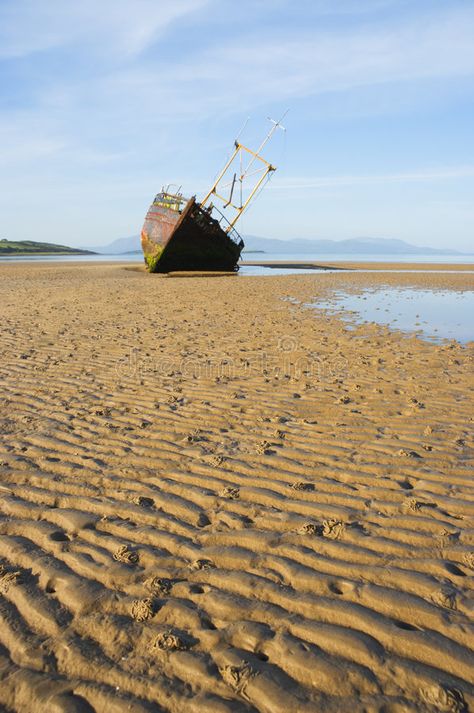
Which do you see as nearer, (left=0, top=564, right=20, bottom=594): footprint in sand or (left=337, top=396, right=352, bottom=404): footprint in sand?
(left=0, top=564, right=20, bottom=594): footprint in sand

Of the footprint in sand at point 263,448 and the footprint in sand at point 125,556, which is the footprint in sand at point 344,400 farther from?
the footprint in sand at point 125,556

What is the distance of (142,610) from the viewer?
296cm

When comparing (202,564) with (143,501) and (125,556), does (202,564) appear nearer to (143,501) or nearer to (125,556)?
(125,556)

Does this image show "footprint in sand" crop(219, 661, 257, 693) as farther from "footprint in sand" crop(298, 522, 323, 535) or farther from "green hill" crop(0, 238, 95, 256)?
"green hill" crop(0, 238, 95, 256)

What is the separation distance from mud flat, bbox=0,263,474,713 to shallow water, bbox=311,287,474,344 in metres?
5.05

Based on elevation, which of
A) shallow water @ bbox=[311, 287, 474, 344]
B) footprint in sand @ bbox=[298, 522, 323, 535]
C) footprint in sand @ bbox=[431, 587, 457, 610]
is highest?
shallow water @ bbox=[311, 287, 474, 344]

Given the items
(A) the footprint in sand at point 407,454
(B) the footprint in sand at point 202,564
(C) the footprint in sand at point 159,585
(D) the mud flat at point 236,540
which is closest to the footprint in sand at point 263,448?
(D) the mud flat at point 236,540

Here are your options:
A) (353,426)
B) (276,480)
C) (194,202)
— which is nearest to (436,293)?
(194,202)

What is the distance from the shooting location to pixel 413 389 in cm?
755

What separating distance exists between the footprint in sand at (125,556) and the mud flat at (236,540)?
1 cm

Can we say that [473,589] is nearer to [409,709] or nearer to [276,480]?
[409,709]

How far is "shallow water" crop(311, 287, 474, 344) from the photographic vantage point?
1322cm

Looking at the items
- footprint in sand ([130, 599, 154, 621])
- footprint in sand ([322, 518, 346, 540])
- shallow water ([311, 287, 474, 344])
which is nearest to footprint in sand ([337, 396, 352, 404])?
footprint in sand ([322, 518, 346, 540])

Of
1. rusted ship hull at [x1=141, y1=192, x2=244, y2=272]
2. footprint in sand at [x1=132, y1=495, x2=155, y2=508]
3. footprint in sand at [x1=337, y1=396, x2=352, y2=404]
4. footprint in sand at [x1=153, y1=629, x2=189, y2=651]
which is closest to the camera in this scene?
footprint in sand at [x1=153, y1=629, x2=189, y2=651]
